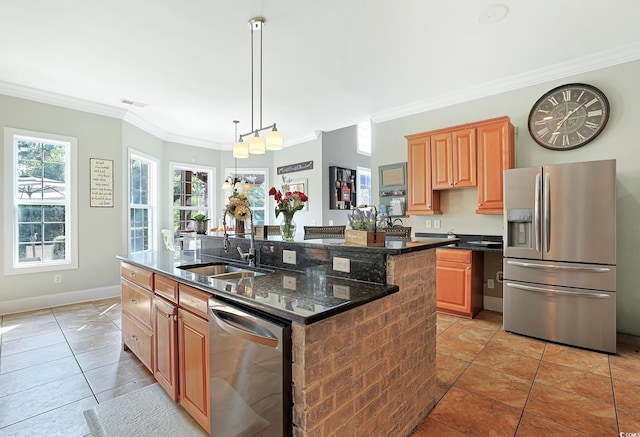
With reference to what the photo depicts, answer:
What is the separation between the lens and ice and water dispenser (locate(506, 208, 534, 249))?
3.03 meters

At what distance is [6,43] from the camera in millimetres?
2963

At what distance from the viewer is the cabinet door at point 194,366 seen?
1678mm

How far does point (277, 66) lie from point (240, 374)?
319cm

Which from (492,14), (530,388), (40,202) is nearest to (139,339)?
(530,388)

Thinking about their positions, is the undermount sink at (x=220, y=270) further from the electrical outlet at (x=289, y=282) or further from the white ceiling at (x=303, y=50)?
the white ceiling at (x=303, y=50)

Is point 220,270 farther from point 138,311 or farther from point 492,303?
point 492,303

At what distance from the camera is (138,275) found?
8.00 feet

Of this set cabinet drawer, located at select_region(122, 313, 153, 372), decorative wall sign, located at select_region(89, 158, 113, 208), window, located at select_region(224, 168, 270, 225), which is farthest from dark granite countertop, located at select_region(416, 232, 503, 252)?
decorative wall sign, located at select_region(89, 158, 113, 208)

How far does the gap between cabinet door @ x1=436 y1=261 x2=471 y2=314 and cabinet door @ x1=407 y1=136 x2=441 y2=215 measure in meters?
0.86

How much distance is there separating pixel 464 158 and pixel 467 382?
100 inches

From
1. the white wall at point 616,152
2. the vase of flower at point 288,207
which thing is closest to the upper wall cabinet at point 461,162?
the white wall at point 616,152

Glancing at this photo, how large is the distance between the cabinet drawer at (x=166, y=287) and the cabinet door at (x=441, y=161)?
3.34 meters

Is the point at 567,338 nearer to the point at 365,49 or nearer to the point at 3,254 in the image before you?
the point at 365,49

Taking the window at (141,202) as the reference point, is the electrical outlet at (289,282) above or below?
below
